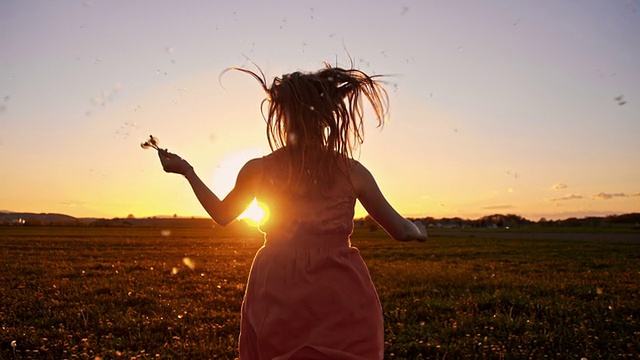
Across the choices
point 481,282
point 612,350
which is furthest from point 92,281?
point 612,350

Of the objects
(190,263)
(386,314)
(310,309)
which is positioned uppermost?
(310,309)

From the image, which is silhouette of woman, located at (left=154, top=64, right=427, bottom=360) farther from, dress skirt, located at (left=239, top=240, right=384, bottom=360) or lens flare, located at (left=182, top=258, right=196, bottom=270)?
lens flare, located at (left=182, top=258, right=196, bottom=270)

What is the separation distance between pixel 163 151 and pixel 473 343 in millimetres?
5180

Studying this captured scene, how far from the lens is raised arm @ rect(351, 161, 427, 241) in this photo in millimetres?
3076

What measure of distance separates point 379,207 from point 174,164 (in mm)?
1117

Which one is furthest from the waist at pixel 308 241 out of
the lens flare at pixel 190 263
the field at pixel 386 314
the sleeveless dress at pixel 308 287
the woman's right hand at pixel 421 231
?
the lens flare at pixel 190 263

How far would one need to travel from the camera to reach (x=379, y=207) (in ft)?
10.4

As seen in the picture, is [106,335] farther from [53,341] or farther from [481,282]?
[481,282]

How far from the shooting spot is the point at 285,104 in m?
3.02

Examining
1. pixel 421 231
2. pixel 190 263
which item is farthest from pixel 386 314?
pixel 190 263

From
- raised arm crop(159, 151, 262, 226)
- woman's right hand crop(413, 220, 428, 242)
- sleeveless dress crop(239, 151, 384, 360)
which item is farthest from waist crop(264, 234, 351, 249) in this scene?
woman's right hand crop(413, 220, 428, 242)

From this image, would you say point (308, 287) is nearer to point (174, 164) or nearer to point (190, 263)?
point (174, 164)

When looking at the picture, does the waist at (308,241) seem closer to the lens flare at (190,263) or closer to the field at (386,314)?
the field at (386,314)

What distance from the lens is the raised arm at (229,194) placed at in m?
3.06
